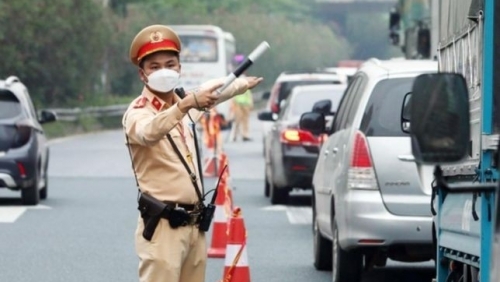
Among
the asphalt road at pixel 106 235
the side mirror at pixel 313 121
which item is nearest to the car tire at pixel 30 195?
the asphalt road at pixel 106 235

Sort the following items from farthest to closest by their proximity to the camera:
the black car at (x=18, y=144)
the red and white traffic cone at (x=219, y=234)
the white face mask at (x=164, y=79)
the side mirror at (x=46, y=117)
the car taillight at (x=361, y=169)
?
the side mirror at (x=46, y=117)
the black car at (x=18, y=144)
the red and white traffic cone at (x=219, y=234)
the car taillight at (x=361, y=169)
the white face mask at (x=164, y=79)

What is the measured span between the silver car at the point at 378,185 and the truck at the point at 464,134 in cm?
183

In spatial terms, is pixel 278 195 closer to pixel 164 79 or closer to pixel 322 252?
pixel 322 252

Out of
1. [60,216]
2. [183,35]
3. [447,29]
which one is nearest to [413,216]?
[447,29]

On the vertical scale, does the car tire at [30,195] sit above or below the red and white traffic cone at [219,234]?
below

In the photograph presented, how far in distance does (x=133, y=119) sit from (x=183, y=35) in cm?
4562

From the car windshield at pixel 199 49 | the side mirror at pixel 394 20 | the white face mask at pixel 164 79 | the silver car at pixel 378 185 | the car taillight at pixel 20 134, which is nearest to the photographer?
the white face mask at pixel 164 79

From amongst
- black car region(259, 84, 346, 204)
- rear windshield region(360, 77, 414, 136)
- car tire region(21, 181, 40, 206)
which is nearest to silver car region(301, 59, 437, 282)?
rear windshield region(360, 77, 414, 136)

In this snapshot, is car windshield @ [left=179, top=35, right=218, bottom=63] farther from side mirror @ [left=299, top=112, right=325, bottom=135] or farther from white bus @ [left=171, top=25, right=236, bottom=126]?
side mirror @ [left=299, top=112, right=325, bottom=135]

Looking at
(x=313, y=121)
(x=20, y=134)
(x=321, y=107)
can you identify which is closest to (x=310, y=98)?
(x=20, y=134)

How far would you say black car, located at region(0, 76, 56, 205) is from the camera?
2000cm

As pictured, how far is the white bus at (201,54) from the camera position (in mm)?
52500

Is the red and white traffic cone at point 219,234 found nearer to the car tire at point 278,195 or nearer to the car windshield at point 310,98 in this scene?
the car tire at point 278,195

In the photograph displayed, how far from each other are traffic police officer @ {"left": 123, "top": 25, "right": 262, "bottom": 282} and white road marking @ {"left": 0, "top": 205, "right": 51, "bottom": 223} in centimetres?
1078
